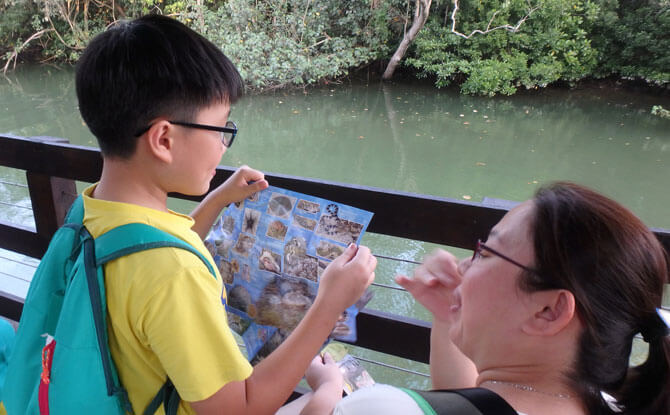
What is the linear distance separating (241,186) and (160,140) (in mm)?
288

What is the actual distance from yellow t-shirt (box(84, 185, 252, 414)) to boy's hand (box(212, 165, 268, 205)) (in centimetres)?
32

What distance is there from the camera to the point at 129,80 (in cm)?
80

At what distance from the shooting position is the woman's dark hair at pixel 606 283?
2.15 ft

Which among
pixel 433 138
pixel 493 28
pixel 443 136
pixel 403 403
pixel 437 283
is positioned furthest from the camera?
pixel 493 28

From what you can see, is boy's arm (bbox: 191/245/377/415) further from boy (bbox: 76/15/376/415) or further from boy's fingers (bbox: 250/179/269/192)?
boy's fingers (bbox: 250/179/269/192)

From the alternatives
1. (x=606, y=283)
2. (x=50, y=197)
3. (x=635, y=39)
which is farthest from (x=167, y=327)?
(x=635, y=39)

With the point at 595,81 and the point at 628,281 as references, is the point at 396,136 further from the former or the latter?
the point at 628,281

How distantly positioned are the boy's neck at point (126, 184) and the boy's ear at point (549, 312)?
2.12 feet

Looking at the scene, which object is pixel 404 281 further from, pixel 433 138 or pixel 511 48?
pixel 511 48

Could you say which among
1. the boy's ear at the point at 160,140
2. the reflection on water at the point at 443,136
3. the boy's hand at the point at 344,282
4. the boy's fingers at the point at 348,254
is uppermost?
the boy's ear at the point at 160,140

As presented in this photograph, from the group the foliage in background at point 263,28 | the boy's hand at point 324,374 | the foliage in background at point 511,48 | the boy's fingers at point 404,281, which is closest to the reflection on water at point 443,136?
the foliage in background at point 511,48

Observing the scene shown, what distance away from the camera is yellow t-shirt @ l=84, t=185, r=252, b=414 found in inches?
28.8

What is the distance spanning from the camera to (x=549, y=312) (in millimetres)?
703

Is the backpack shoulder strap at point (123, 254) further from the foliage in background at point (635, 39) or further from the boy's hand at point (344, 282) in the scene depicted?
the foliage in background at point (635, 39)
